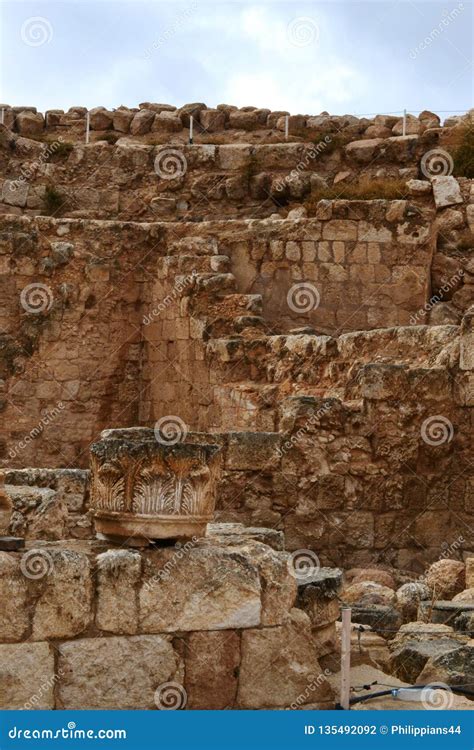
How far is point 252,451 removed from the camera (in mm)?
9914

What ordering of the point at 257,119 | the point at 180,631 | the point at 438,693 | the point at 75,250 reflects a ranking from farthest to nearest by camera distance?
1. the point at 257,119
2. the point at 75,250
3. the point at 438,693
4. the point at 180,631

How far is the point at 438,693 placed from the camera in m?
5.62

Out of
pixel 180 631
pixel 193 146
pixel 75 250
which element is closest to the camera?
pixel 180 631

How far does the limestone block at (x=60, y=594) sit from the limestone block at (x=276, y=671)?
2.39 ft

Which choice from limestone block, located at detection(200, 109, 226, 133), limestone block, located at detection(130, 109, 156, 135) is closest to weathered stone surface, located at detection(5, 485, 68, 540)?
limestone block, located at detection(130, 109, 156, 135)

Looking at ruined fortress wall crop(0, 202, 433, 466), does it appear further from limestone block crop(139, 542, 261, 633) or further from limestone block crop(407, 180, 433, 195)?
limestone block crop(139, 542, 261, 633)

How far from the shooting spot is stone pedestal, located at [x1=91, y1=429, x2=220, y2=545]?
537cm

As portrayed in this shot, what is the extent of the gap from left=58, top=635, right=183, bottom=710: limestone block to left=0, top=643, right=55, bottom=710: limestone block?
0.18ft

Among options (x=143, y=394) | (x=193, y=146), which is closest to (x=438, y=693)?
(x=143, y=394)

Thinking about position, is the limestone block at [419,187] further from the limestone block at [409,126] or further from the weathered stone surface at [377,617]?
the weathered stone surface at [377,617]

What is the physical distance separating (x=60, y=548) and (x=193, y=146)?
14612mm

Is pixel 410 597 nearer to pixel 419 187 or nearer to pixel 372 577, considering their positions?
pixel 372 577

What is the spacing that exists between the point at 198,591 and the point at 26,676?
2.63 ft

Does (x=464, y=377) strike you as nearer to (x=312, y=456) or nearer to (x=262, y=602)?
(x=312, y=456)
